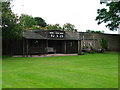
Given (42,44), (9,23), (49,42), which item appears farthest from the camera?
(49,42)

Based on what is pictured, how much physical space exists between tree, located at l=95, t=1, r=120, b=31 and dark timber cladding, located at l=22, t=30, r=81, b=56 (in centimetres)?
568

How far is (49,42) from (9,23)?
11.0 m

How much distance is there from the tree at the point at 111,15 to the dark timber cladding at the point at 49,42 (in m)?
5.68

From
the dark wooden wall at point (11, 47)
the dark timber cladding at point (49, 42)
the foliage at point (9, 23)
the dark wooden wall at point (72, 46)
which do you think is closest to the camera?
the foliage at point (9, 23)

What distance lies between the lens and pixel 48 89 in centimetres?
647

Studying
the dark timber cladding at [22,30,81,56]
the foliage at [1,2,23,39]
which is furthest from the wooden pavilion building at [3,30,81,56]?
the foliage at [1,2,23,39]

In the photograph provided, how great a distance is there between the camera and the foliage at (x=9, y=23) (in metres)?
19.2

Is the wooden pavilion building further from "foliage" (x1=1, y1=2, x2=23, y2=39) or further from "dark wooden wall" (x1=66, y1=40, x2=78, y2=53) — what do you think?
"foliage" (x1=1, y1=2, x2=23, y2=39)

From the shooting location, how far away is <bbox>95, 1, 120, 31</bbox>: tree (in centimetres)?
3226

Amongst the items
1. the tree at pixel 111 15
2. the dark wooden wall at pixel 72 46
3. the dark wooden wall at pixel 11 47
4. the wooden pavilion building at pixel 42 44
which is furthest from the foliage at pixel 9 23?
the tree at pixel 111 15

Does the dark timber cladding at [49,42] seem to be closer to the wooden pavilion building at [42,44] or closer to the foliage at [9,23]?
the wooden pavilion building at [42,44]

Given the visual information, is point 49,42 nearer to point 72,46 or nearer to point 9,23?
point 72,46

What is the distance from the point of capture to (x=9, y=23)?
63.7 feet

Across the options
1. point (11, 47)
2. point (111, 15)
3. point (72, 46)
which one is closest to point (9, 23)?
point (11, 47)
